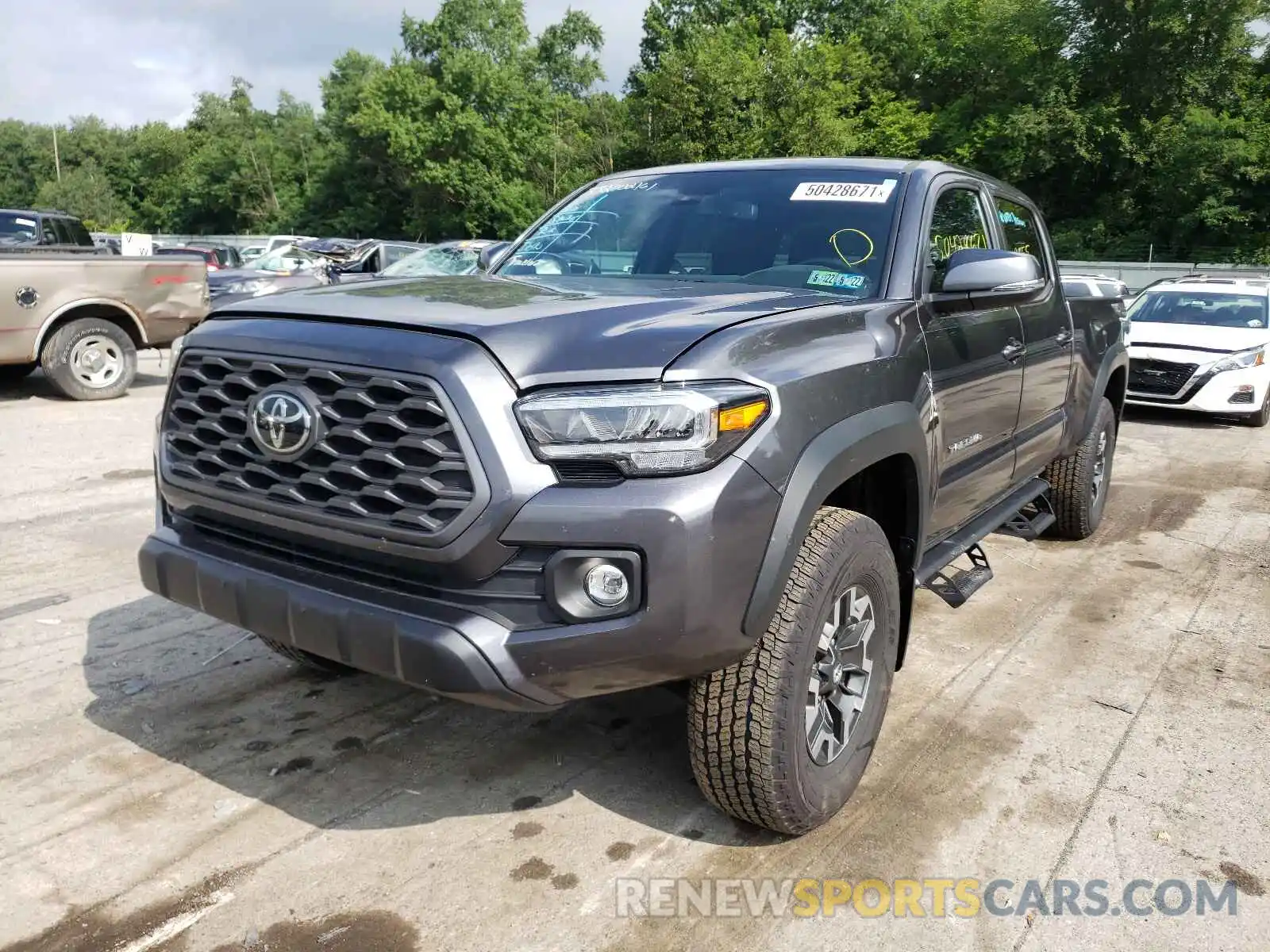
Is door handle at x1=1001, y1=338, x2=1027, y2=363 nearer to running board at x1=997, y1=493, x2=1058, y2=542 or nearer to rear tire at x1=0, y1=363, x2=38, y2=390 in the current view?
running board at x1=997, y1=493, x2=1058, y2=542

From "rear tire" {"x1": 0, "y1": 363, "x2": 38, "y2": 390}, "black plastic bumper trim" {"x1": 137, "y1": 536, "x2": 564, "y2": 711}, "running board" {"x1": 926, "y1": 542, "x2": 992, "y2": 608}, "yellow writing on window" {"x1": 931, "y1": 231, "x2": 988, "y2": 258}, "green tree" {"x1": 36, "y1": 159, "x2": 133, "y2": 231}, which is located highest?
"green tree" {"x1": 36, "y1": 159, "x2": 133, "y2": 231}

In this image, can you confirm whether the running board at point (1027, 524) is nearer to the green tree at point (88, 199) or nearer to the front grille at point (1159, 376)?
the front grille at point (1159, 376)

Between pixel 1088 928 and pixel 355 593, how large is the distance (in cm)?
197

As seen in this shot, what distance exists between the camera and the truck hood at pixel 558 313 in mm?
2412

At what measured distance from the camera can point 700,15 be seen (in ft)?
184

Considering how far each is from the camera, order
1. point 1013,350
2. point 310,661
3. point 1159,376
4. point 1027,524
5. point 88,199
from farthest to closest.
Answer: point 88,199 → point 1159,376 → point 1027,524 → point 1013,350 → point 310,661

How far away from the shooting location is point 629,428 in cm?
234

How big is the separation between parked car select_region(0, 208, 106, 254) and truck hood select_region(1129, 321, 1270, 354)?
11713mm

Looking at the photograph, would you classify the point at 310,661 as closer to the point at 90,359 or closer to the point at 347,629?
the point at 347,629

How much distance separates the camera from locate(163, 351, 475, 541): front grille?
2375mm

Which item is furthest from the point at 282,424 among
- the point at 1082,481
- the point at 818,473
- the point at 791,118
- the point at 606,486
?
the point at 791,118

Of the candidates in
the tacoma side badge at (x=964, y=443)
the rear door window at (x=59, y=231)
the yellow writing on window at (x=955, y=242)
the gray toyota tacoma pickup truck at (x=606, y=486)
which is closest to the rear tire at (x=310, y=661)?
the gray toyota tacoma pickup truck at (x=606, y=486)

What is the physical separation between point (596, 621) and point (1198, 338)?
34.9 ft

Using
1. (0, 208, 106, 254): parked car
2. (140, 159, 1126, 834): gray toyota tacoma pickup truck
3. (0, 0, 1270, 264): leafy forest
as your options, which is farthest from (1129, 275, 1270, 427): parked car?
(0, 0, 1270, 264): leafy forest
